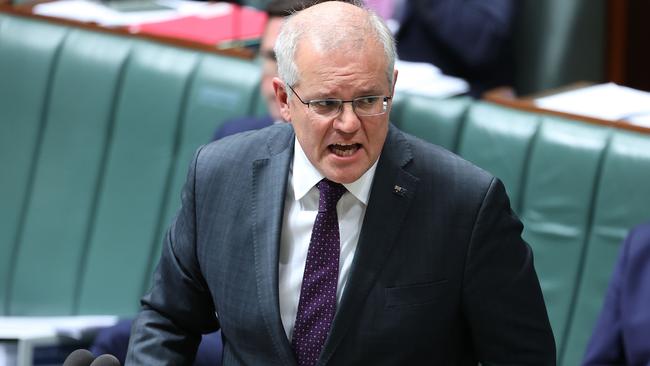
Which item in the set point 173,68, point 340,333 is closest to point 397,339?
point 340,333

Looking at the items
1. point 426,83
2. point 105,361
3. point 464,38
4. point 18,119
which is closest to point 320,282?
point 105,361

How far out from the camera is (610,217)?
260 cm

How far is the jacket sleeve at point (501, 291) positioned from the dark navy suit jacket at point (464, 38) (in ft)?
6.04

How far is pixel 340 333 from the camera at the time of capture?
1.72 m

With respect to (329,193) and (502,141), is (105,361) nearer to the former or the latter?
(329,193)

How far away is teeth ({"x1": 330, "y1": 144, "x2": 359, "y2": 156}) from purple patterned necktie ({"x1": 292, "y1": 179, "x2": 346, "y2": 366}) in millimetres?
101

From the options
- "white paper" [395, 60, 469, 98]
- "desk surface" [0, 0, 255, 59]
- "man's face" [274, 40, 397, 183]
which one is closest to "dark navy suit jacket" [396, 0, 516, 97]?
"white paper" [395, 60, 469, 98]

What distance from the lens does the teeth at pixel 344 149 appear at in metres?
1.66

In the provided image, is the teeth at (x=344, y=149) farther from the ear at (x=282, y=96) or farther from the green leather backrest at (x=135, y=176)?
the green leather backrest at (x=135, y=176)

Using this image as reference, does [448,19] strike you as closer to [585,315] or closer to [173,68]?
[173,68]

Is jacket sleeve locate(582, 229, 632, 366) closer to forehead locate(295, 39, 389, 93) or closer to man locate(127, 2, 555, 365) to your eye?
man locate(127, 2, 555, 365)

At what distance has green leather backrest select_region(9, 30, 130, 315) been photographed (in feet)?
10.3

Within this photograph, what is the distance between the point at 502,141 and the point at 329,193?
1.04 m

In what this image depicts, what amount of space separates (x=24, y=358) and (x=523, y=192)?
1120 millimetres
